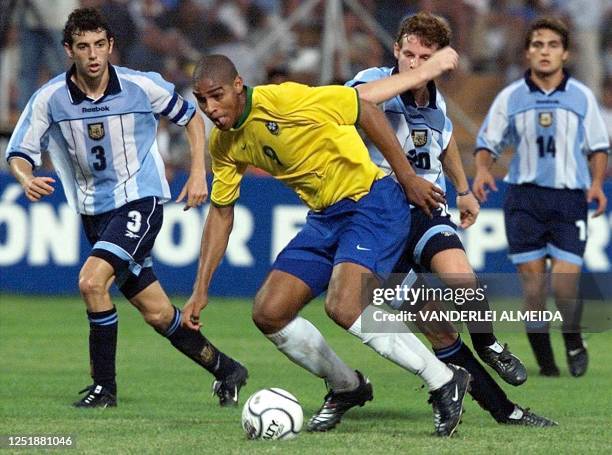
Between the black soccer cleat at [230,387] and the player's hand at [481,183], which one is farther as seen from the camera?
the player's hand at [481,183]

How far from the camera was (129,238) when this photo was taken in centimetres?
852

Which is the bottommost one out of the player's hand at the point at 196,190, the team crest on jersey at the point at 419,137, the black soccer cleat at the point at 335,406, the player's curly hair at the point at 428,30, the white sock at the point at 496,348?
the black soccer cleat at the point at 335,406

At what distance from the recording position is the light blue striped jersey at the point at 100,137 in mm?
8711

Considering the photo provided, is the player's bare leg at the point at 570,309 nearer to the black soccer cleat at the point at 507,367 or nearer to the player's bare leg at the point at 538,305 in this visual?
the player's bare leg at the point at 538,305

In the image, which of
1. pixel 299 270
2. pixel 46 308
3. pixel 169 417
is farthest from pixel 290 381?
pixel 46 308

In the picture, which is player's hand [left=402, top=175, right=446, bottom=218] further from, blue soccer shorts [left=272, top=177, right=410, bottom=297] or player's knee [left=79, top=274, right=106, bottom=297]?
player's knee [left=79, top=274, right=106, bottom=297]

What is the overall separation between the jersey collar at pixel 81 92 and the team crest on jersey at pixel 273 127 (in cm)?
197

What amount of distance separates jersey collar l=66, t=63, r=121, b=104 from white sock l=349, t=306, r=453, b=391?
105 inches

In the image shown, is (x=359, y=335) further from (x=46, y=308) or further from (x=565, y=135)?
(x=46, y=308)

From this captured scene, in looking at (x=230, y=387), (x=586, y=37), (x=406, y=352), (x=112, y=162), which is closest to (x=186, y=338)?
(x=230, y=387)

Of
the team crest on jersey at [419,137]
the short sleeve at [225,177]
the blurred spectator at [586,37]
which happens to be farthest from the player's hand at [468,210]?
the blurred spectator at [586,37]

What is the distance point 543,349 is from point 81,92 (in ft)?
12.4

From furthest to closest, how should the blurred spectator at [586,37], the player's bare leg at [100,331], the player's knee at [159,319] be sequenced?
1. the blurred spectator at [586,37]
2. the player's knee at [159,319]
3. the player's bare leg at [100,331]

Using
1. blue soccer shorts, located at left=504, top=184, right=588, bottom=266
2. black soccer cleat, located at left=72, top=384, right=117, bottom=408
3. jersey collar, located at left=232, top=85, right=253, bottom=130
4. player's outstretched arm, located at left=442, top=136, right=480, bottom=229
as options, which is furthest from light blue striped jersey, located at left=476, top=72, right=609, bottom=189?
jersey collar, located at left=232, top=85, right=253, bottom=130
